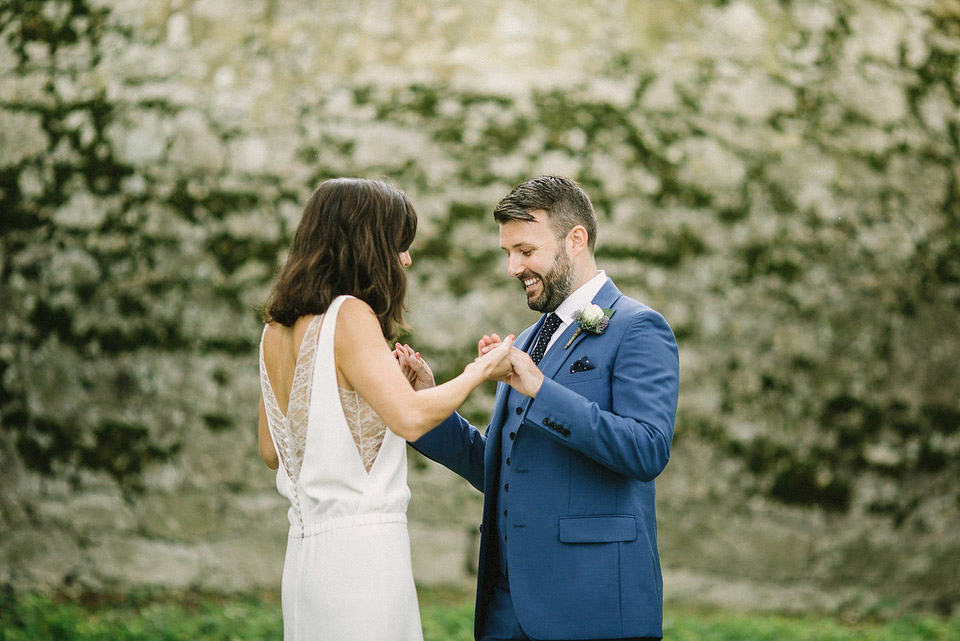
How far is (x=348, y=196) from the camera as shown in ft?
9.08

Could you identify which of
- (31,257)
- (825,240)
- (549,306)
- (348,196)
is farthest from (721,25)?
(31,257)

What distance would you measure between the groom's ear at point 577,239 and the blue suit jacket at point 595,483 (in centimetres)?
29

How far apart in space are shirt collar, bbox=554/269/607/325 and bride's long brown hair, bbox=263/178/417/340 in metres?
0.60

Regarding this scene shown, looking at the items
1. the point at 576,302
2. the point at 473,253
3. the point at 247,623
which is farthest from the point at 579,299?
the point at 247,623

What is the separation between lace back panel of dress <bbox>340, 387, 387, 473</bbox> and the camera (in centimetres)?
269

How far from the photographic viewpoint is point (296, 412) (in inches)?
107

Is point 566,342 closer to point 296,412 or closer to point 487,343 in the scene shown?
point 487,343

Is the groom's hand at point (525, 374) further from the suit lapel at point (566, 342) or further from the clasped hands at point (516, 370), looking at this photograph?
the suit lapel at point (566, 342)

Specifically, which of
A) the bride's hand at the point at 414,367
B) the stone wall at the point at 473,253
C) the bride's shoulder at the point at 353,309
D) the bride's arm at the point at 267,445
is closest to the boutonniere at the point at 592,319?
the bride's hand at the point at 414,367

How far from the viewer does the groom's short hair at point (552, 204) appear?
308 centimetres

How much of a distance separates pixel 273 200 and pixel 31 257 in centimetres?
157

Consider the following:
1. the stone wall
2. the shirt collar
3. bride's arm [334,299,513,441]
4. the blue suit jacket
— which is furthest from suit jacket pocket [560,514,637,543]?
the stone wall

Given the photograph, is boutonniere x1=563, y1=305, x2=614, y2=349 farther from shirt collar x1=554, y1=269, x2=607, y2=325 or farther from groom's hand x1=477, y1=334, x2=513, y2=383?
groom's hand x1=477, y1=334, x2=513, y2=383

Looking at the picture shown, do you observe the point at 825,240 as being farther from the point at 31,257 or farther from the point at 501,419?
the point at 31,257
